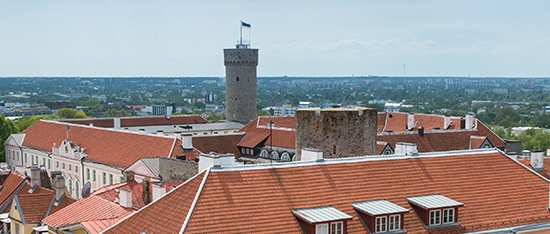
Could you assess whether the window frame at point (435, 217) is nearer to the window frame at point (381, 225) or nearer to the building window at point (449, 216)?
the building window at point (449, 216)

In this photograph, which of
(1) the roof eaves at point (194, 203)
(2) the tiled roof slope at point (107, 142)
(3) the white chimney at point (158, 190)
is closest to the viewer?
(1) the roof eaves at point (194, 203)

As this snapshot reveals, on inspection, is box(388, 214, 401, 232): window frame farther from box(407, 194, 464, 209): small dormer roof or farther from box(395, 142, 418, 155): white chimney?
box(395, 142, 418, 155): white chimney

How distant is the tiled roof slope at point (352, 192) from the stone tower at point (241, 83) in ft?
246

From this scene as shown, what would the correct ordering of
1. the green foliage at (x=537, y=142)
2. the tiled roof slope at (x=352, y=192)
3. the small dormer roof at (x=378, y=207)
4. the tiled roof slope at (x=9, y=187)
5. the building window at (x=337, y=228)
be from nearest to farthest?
the tiled roof slope at (x=352, y=192)
the building window at (x=337, y=228)
the small dormer roof at (x=378, y=207)
the tiled roof slope at (x=9, y=187)
the green foliage at (x=537, y=142)

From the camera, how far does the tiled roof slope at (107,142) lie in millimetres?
61531


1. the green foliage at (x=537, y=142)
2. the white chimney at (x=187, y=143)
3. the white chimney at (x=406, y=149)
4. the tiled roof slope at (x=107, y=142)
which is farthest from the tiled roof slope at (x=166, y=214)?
the green foliage at (x=537, y=142)

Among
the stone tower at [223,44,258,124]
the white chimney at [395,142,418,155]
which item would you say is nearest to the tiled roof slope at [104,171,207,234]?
the white chimney at [395,142,418,155]

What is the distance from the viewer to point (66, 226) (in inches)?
1147

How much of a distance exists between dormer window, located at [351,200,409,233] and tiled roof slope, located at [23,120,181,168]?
34312 millimetres

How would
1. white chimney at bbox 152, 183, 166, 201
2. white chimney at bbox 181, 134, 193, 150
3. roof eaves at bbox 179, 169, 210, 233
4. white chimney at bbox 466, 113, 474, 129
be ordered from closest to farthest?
roof eaves at bbox 179, 169, 210, 233
white chimney at bbox 152, 183, 166, 201
white chimney at bbox 181, 134, 193, 150
white chimney at bbox 466, 113, 474, 129

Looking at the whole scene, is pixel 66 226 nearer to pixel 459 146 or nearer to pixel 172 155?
pixel 172 155

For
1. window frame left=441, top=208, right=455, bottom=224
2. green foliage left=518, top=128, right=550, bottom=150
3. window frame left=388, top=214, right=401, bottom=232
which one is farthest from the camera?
green foliage left=518, top=128, right=550, bottom=150

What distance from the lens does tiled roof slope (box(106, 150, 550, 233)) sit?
944 inches

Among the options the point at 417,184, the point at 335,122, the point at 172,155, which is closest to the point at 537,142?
the point at 172,155
